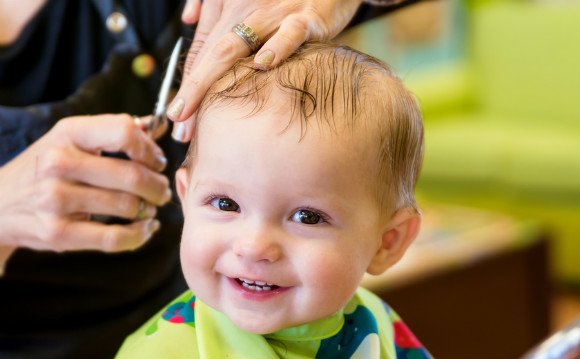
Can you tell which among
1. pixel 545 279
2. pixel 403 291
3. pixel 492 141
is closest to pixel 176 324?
pixel 403 291

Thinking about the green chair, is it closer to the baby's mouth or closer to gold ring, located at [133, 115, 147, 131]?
gold ring, located at [133, 115, 147, 131]

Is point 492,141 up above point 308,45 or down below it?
below

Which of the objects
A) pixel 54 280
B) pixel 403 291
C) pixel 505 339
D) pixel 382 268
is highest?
pixel 382 268

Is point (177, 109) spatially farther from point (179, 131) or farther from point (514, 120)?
point (514, 120)

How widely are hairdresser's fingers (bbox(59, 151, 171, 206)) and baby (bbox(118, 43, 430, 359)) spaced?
11 cm

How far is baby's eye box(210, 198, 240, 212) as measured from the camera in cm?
92

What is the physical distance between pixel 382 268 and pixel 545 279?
2779 millimetres

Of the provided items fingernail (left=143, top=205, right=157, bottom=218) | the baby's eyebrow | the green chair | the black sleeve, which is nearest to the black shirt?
fingernail (left=143, top=205, right=157, bottom=218)

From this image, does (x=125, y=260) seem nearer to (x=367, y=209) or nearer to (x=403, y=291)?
(x=367, y=209)

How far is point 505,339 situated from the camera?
11.5ft

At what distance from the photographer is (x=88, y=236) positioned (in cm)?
110

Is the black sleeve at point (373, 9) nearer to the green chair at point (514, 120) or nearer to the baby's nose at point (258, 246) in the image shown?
the baby's nose at point (258, 246)

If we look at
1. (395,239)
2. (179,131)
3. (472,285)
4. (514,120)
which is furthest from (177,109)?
(514,120)

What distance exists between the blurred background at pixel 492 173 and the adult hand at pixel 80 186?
1947 mm
